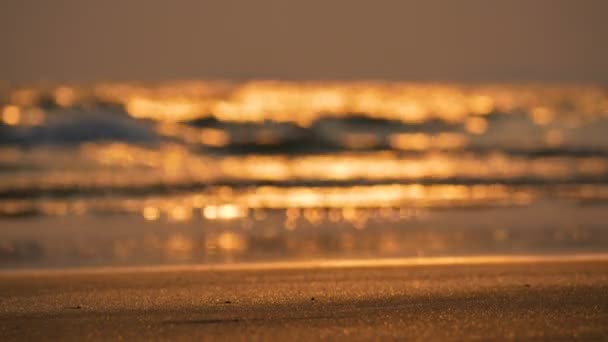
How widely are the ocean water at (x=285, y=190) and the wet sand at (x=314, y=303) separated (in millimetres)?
1215

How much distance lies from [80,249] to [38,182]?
649 cm

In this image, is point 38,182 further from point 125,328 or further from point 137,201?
point 125,328

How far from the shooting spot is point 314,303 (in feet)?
19.9

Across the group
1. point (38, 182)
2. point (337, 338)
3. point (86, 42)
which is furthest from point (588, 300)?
point (86, 42)

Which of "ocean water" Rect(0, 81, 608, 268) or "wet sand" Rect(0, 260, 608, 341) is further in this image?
"ocean water" Rect(0, 81, 608, 268)

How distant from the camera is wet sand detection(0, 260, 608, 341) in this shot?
5.38 m

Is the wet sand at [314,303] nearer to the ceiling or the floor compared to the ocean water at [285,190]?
nearer to the floor

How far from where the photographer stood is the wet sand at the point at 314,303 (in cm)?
538

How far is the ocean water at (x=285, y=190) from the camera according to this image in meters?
9.34

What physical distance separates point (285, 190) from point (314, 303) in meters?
8.82

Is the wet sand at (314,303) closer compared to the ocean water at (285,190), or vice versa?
the wet sand at (314,303)

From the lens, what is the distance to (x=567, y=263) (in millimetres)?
7781

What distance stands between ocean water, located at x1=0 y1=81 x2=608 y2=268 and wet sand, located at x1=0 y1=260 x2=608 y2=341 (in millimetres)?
1215

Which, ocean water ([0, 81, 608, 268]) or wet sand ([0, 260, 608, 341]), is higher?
ocean water ([0, 81, 608, 268])
